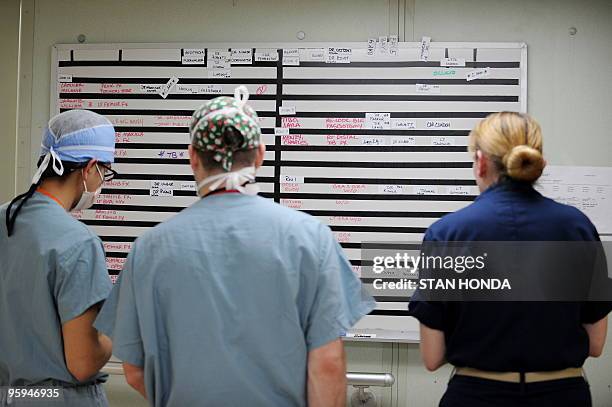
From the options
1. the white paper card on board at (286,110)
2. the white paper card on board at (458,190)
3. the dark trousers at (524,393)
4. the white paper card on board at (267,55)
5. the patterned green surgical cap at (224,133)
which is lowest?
the dark trousers at (524,393)

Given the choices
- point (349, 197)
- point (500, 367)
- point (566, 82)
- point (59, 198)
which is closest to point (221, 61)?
point (349, 197)

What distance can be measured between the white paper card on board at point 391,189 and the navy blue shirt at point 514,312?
132cm

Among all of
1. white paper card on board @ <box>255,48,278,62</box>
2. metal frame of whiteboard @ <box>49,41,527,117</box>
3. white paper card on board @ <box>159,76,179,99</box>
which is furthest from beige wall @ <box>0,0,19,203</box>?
white paper card on board @ <box>255,48,278,62</box>

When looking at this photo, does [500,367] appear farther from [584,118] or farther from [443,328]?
[584,118]

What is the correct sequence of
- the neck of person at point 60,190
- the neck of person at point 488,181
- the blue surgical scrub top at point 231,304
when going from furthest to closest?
the neck of person at point 60,190 < the neck of person at point 488,181 < the blue surgical scrub top at point 231,304

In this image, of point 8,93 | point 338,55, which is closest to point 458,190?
point 338,55

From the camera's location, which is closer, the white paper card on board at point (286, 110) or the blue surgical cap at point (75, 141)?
the blue surgical cap at point (75, 141)

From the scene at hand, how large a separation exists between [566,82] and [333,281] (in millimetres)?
1948

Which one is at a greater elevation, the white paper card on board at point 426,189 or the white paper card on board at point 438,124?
the white paper card on board at point 438,124

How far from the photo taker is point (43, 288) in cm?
162

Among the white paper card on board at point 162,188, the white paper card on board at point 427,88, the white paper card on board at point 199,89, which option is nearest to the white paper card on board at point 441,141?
the white paper card on board at point 427,88

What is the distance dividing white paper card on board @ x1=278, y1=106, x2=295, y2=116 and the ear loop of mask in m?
1.29

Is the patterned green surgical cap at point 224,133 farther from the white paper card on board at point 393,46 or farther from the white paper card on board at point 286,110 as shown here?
the white paper card on board at point 393,46

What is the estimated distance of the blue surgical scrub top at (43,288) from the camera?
1621 mm
